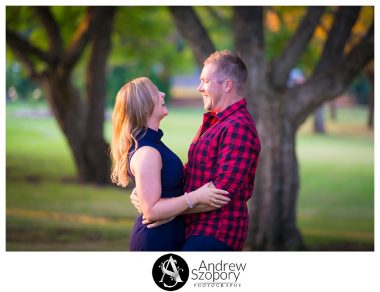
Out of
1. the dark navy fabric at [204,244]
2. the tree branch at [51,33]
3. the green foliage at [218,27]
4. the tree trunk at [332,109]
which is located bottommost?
the dark navy fabric at [204,244]

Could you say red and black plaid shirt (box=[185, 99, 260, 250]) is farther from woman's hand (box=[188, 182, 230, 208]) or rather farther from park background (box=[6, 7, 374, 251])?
park background (box=[6, 7, 374, 251])

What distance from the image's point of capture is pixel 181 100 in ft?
54.0

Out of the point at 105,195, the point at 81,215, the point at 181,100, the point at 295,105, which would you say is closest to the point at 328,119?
the point at 181,100

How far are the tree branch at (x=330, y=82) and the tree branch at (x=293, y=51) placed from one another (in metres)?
0.20

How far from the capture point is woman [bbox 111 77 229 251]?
10.6 feet

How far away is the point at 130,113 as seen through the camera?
3.27 meters

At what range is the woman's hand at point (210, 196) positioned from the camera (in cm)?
323

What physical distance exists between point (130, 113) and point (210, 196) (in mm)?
519

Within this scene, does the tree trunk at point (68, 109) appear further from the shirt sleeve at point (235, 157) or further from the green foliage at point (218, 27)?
the shirt sleeve at point (235, 157)

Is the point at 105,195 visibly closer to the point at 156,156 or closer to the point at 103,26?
the point at 103,26

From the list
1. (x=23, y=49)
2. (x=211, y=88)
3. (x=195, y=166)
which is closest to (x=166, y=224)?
(x=195, y=166)

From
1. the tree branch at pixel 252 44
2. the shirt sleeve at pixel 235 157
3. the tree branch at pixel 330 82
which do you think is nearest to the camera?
the shirt sleeve at pixel 235 157
